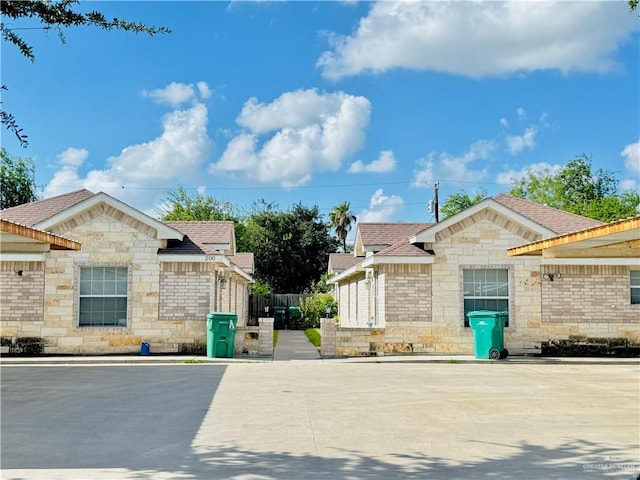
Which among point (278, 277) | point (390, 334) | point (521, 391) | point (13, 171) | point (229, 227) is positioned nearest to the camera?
point (521, 391)

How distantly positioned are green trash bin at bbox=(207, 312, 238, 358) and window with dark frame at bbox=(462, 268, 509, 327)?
6.95 metres

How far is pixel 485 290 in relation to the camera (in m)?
20.7

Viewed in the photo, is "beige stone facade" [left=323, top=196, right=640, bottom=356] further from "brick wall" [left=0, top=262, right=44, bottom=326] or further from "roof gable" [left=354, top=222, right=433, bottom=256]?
"brick wall" [left=0, top=262, right=44, bottom=326]

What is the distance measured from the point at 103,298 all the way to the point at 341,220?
4193cm

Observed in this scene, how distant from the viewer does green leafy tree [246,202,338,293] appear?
5209 cm

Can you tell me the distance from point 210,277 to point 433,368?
23.0ft

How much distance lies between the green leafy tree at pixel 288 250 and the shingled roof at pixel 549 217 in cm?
2891

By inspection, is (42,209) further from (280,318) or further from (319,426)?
(280,318)

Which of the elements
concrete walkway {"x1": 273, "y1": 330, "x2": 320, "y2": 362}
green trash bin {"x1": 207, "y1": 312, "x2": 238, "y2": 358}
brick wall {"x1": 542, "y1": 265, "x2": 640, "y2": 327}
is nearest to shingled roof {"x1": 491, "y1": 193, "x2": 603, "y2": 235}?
brick wall {"x1": 542, "y1": 265, "x2": 640, "y2": 327}

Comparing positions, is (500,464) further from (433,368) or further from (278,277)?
(278,277)

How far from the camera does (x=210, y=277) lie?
20.2 meters

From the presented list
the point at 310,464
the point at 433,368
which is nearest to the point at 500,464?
the point at 310,464

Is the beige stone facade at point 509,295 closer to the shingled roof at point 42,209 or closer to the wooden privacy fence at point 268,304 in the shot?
the shingled roof at point 42,209

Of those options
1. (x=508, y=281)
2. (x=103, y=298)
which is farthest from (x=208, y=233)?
(x=508, y=281)
